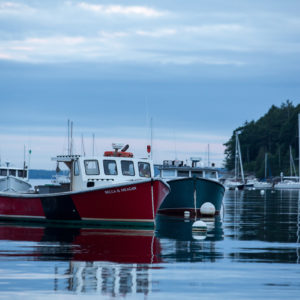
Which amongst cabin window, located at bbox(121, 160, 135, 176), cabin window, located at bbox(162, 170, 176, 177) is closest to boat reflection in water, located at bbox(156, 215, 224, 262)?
cabin window, located at bbox(121, 160, 135, 176)

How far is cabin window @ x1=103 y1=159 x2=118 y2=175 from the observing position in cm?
3381

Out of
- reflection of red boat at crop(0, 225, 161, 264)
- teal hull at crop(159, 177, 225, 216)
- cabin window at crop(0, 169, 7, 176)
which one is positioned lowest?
reflection of red boat at crop(0, 225, 161, 264)

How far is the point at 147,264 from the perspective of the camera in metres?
19.2

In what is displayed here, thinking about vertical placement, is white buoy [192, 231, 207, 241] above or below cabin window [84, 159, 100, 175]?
below

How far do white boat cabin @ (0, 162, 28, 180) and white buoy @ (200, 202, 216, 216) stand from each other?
16.8 metres

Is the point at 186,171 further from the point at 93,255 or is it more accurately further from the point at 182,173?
the point at 93,255

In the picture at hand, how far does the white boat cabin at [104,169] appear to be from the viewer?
33500 millimetres

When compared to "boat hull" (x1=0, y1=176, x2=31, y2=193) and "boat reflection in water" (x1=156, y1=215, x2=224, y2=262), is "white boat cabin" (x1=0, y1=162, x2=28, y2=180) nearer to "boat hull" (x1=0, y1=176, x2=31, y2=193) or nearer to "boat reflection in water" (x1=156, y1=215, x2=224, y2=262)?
"boat hull" (x1=0, y1=176, x2=31, y2=193)

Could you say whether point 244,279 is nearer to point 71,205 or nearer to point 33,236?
point 33,236

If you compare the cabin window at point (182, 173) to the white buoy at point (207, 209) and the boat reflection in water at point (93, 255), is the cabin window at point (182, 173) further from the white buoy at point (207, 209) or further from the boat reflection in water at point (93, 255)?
the boat reflection in water at point (93, 255)

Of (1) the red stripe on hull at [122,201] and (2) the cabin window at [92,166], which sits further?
(2) the cabin window at [92,166]

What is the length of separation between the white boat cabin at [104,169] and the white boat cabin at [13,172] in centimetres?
2096

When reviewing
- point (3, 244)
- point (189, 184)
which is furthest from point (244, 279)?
point (189, 184)

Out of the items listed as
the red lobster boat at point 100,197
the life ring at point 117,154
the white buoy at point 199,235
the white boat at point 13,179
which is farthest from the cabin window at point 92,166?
the white boat at point 13,179
